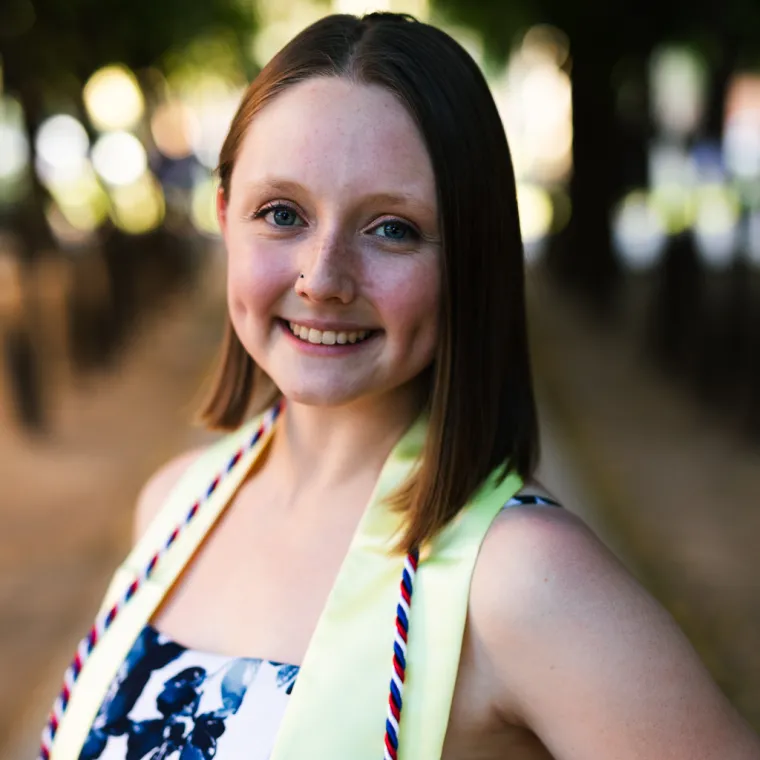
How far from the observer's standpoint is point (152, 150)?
17781 mm

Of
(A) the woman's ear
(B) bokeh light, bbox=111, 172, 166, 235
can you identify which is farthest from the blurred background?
→ (A) the woman's ear

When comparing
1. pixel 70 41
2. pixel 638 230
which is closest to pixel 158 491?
pixel 70 41

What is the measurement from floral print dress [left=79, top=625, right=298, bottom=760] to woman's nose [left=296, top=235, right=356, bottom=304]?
1.54 ft

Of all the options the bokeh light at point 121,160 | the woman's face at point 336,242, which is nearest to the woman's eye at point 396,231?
the woman's face at point 336,242

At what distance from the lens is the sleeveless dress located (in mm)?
1432

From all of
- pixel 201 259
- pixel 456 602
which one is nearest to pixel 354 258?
pixel 456 602

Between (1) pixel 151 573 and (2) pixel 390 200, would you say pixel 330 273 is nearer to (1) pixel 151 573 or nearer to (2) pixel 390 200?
(2) pixel 390 200

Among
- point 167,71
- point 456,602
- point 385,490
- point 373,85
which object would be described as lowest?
point 456,602

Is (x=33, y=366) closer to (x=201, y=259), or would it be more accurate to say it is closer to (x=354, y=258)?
(x=354, y=258)

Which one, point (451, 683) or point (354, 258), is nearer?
point (451, 683)

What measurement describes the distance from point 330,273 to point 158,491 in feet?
2.33

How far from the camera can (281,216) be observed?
1495mm

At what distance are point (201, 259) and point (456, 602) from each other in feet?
76.5

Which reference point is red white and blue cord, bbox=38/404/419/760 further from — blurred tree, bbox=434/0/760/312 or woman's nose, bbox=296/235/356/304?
blurred tree, bbox=434/0/760/312
